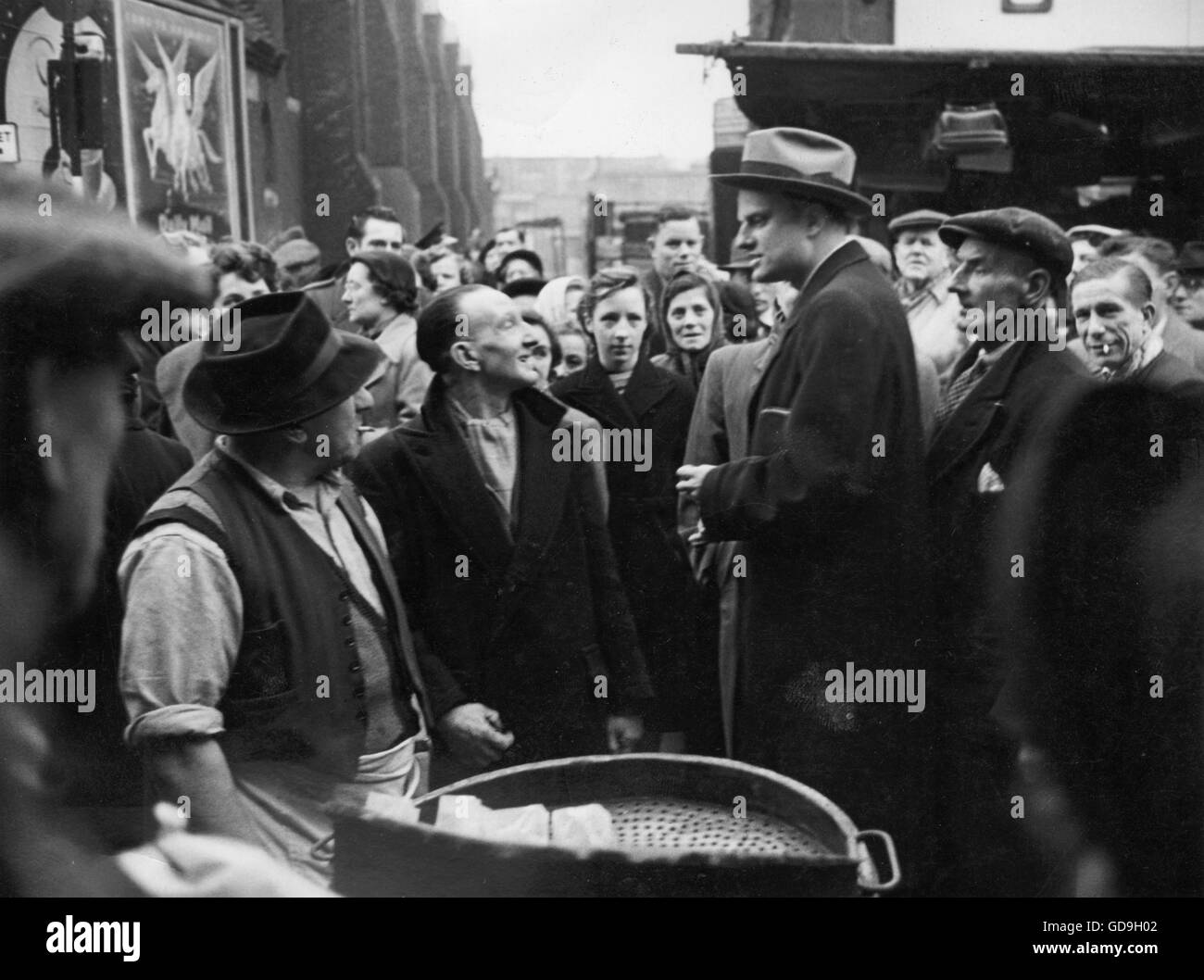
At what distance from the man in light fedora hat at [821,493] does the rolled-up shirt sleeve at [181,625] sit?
1.17m

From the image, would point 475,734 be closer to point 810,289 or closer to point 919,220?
point 810,289

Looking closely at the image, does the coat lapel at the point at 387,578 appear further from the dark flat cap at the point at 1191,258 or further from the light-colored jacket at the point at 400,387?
the dark flat cap at the point at 1191,258

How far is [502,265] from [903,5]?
1330 millimetres

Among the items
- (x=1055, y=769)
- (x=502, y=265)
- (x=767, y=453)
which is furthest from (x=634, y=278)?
(x=1055, y=769)

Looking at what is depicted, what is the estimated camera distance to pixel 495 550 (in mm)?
3377

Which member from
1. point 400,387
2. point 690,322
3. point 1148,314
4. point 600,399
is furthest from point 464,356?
point 1148,314

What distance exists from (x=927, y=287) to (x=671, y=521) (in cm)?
96

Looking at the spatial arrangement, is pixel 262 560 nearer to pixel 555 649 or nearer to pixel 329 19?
pixel 555 649

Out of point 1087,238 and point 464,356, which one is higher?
point 1087,238

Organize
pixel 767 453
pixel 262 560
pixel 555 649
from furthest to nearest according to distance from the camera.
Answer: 1. pixel 555 649
2. pixel 767 453
3. pixel 262 560

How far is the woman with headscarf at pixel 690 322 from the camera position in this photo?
11.8ft
